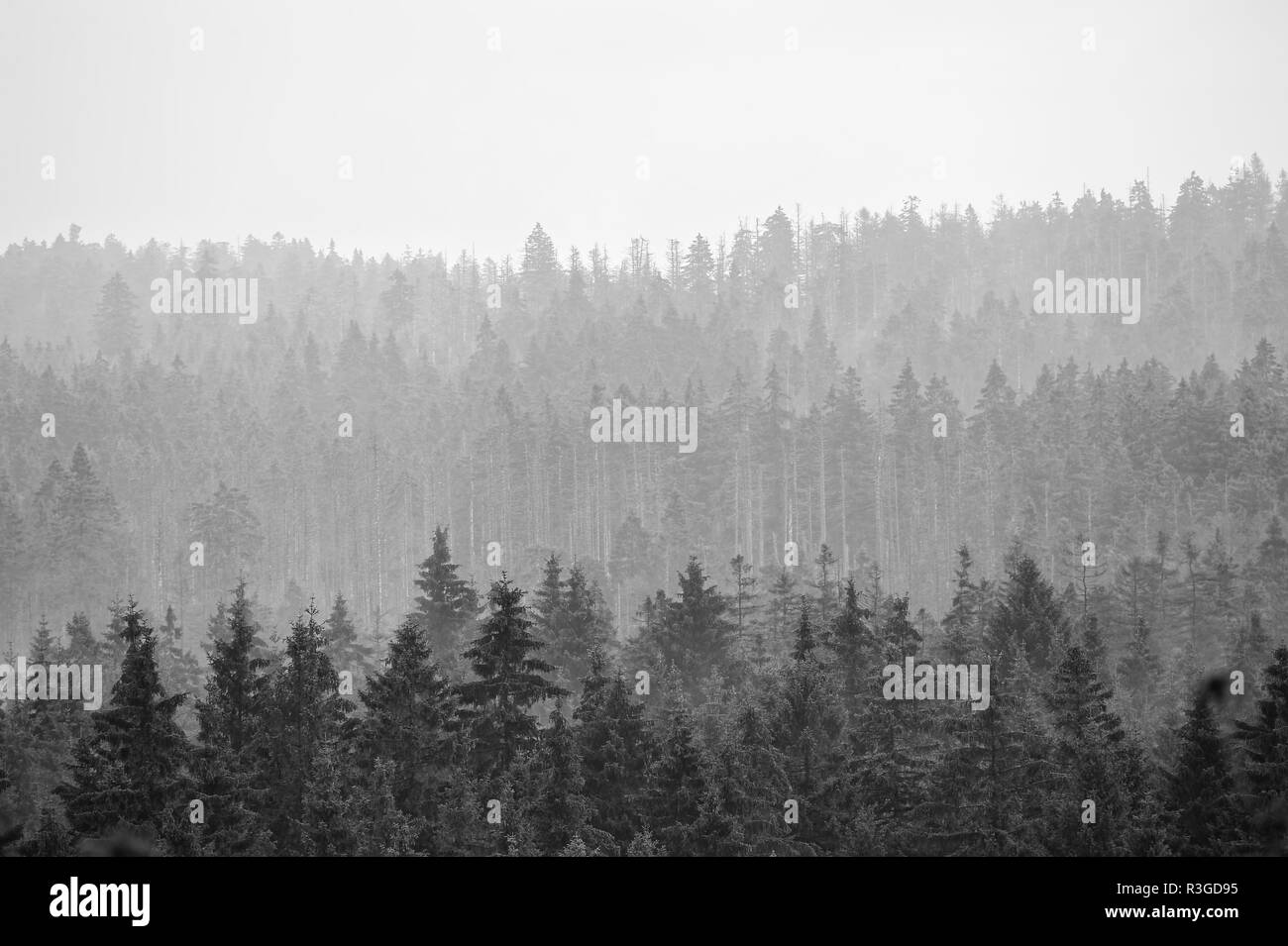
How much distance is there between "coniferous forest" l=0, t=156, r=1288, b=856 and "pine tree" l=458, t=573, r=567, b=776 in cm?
14

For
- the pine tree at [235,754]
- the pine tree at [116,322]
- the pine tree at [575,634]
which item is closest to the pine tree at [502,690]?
the pine tree at [235,754]

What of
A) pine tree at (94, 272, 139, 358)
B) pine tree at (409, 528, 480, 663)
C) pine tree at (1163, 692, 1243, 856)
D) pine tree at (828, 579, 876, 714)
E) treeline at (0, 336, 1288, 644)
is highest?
pine tree at (94, 272, 139, 358)

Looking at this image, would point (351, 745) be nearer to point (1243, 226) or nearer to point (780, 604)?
point (780, 604)

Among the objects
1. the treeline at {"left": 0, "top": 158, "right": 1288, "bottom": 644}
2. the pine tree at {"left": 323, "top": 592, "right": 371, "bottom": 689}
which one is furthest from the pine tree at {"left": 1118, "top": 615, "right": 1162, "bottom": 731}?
the pine tree at {"left": 323, "top": 592, "right": 371, "bottom": 689}

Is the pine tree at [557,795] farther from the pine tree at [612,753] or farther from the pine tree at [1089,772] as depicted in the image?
the pine tree at [1089,772]

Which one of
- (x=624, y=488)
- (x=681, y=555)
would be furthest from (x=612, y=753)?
(x=624, y=488)

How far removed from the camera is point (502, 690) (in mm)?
35125

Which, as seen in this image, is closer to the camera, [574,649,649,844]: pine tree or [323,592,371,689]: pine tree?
[574,649,649,844]: pine tree

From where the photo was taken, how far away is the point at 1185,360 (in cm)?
12719

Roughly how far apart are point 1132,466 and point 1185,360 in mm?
48369

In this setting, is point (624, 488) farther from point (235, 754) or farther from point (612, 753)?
point (235, 754)

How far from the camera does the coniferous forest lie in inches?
1280

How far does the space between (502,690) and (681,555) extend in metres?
53.8

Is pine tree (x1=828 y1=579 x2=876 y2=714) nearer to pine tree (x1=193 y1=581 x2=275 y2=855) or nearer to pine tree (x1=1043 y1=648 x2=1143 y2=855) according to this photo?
pine tree (x1=1043 y1=648 x2=1143 y2=855)
